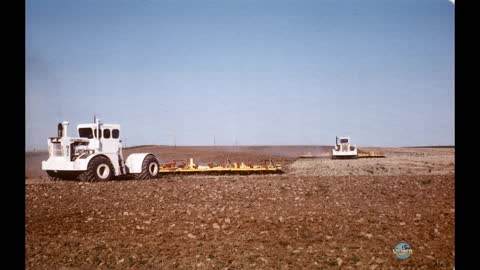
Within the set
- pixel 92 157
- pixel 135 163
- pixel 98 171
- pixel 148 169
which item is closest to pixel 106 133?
pixel 92 157

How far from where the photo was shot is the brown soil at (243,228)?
17.1ft

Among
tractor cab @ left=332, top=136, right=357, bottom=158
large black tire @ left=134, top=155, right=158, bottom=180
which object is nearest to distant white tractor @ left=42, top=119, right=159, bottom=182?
large black tire @ left=134, top=155, right=158, bottom=180

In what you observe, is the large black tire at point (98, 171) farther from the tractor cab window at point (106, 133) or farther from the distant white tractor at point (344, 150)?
the distant white tractor at point (344, 150)

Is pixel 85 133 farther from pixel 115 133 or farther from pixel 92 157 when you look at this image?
pixel 92 157

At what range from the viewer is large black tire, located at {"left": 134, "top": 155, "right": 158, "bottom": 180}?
48.3 feet

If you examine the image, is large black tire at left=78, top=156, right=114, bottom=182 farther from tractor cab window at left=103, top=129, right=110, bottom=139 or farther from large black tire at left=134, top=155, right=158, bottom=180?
large black tire at left=134, top=155, right=158, bottom=180

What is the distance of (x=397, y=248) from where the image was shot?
5.30 metres

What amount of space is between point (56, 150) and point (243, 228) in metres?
9.67
